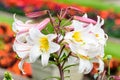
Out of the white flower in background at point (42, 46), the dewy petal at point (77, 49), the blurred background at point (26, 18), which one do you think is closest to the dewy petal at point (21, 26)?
the white flower in background at point (42, 46)

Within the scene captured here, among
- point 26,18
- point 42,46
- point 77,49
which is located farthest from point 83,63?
point 26,18

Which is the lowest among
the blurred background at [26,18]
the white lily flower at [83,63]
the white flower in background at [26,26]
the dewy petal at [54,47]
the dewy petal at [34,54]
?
the white lily flower at [83,63]

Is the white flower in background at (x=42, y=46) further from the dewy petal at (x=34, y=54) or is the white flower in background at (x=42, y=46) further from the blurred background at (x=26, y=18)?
the blurred background at (x=26, y=18)

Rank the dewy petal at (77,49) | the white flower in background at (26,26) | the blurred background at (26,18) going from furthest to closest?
the blurred background at (26,18)
the white flower in background at (26,26)
the dewy petal at (77,49)

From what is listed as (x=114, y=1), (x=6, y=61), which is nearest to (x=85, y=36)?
(x=6, y=61)

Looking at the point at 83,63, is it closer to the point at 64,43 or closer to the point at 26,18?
the point at 64,43

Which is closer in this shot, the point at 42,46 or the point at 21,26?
the point at 42,46

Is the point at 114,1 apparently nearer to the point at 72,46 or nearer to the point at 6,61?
the point at 6,61
